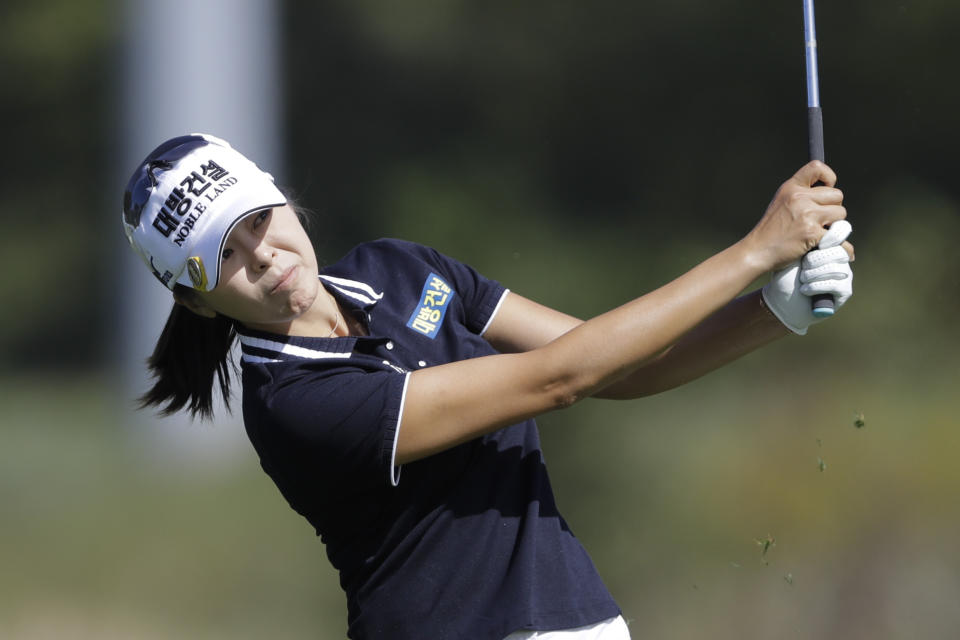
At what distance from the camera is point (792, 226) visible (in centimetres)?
181

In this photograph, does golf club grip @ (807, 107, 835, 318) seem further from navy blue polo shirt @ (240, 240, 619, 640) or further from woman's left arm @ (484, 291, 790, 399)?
navy blue polo shirt @ (240, 240, 619, 640)

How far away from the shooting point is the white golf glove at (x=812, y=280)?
1823 mm

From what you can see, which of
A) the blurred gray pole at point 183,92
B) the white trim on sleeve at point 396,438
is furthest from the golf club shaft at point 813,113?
the blurred gray pole at point 183,92

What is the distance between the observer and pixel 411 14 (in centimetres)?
672

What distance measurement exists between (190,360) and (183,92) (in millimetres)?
5010

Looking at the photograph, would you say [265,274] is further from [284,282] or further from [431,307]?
[431,307]

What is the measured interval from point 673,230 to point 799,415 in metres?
1.32

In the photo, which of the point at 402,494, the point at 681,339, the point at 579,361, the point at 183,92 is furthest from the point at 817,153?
the point at 183,92


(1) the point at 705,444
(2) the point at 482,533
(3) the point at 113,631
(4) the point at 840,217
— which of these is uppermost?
(4) the point at 840,217

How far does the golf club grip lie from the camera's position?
188cm

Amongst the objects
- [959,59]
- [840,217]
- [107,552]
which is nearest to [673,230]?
[959,59]

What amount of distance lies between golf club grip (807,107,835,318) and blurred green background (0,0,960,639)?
291 cm

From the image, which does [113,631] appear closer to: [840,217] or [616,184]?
[616,184]

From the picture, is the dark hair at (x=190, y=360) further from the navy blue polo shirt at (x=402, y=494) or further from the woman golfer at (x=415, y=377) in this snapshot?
the navy blue polo shirt at (x=402, y=494)
